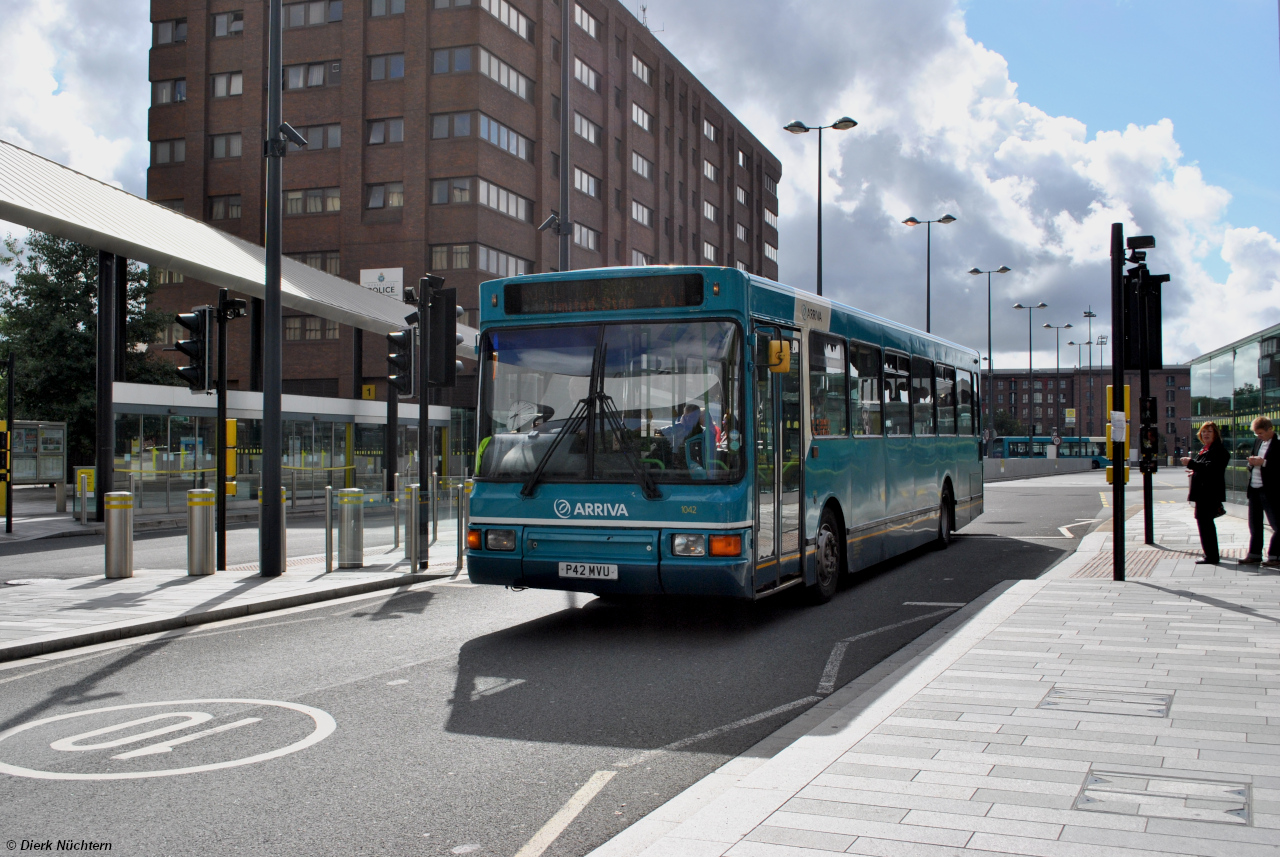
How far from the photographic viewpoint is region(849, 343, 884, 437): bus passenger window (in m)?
11.3

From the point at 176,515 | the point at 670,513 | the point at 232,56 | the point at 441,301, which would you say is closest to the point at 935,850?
the point at 670,513

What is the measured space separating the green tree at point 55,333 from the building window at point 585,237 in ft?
75.1

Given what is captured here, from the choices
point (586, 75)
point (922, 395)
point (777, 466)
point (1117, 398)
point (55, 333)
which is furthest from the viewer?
point (586, 75)

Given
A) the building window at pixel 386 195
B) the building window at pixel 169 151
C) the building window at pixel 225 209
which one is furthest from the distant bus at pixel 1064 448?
the building window at pixel 169 151

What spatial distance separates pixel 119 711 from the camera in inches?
244

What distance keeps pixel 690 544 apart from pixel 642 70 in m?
59.2

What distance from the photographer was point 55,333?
38.5 m

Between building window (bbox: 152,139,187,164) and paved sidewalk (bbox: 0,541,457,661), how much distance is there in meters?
44.5

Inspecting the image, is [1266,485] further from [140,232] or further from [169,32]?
[169,32]

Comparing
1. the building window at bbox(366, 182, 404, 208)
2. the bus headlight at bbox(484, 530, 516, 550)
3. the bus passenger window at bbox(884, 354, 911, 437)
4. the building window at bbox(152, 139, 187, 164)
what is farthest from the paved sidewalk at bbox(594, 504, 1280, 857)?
the building window at bbox(152, 139, 187, 164)

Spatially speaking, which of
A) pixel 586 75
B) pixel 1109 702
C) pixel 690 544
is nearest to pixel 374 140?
pixel 586 75

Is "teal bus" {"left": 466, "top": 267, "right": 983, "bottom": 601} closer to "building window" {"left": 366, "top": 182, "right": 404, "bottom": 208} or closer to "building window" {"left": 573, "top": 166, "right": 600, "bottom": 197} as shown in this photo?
"building window" {"left": 366, "top": 182, "right": 404, "bottom": 208}

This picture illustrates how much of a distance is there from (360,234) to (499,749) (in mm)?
46953

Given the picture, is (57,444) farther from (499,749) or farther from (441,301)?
(499,749)
